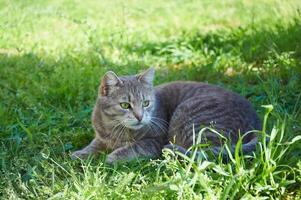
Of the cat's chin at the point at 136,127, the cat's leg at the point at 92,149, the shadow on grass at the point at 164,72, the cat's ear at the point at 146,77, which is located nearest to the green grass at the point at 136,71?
the shadow on grass at the point at 164,72

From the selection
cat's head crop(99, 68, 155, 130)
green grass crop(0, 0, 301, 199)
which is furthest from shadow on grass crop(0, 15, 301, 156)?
cat's head crop(99, 68, 155, 130)

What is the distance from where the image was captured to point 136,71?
5.64 meters

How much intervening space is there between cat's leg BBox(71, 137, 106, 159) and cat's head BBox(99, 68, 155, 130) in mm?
210

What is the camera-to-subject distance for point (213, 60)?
5.99 metres

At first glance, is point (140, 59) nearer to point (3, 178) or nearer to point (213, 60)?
point (213, 60)

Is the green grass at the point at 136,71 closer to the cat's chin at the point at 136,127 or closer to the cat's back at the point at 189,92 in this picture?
the cat's back at the point at 189,92

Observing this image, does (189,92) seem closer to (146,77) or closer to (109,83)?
(146,77)

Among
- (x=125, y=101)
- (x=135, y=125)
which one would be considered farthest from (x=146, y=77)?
(x=135, y=125)

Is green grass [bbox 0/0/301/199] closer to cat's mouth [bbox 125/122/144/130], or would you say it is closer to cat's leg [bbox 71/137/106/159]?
cat's leg [bbox 71/137/106/159]

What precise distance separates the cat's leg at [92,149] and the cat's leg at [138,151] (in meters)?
0.20

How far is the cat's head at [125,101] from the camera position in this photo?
4.16 m

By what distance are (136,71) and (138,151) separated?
1.68 m

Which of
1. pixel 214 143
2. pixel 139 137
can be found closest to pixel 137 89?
pixel 139 137

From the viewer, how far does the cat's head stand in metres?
4.16
